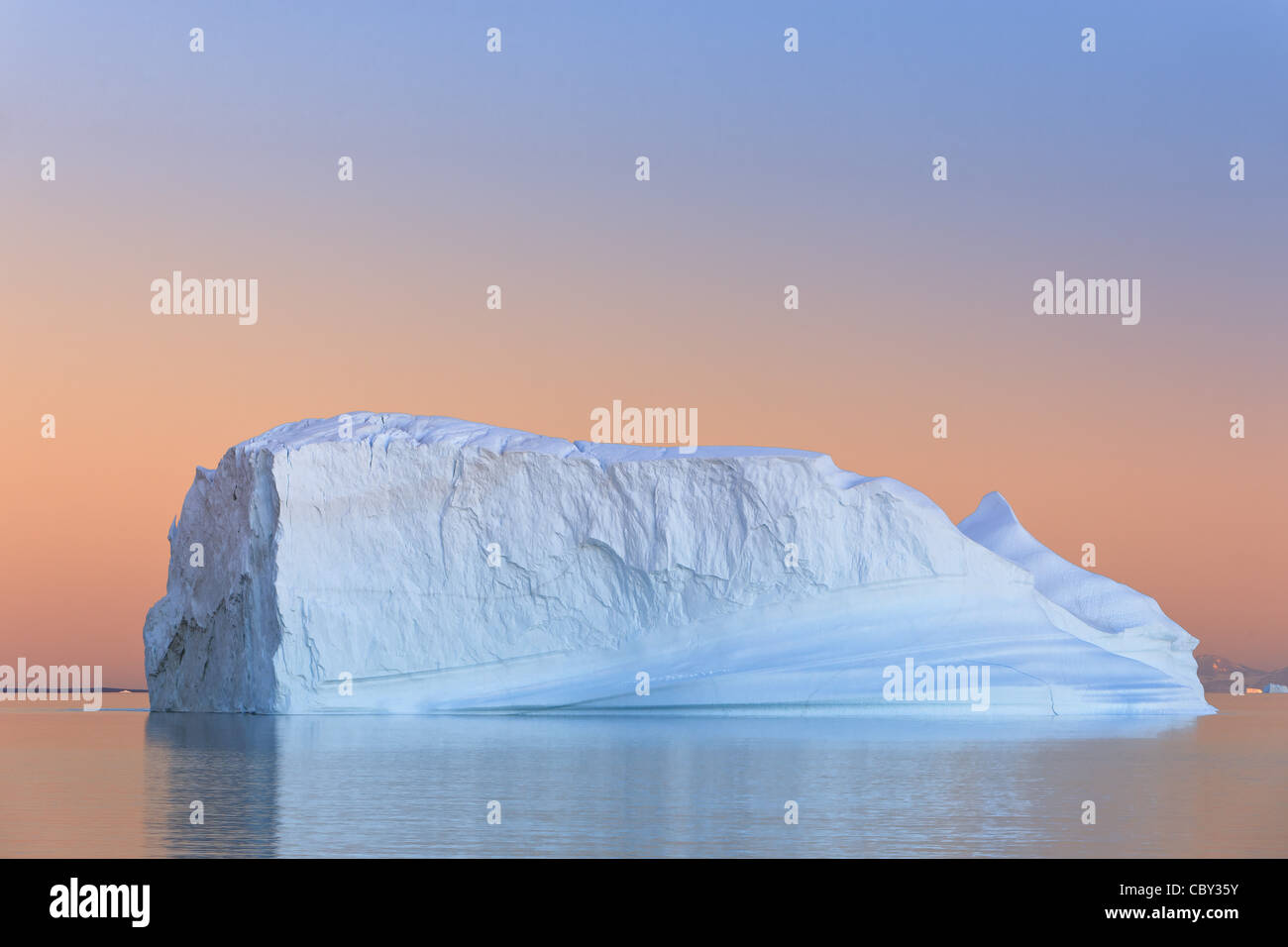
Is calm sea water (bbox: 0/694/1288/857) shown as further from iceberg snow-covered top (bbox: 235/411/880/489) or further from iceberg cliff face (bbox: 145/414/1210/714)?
iceberg snow-covered top (bbox: 235/411/880/489)

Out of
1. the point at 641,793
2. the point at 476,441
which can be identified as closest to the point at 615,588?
the point at 476,441

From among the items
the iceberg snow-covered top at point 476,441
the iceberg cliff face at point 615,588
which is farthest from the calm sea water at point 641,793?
the iceberg snow-covered top at point 476,441

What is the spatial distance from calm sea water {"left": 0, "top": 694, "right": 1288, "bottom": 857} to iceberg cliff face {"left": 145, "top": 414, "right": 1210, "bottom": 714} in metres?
3.91

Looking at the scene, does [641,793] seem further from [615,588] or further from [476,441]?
[476,441]

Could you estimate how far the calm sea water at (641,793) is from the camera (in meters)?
8.77

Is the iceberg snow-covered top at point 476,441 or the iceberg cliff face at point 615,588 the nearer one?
the iceberg cliff face at point 615,588

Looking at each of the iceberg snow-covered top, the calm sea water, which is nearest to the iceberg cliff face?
the iceberg snow-covered top

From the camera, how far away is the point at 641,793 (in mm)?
11281

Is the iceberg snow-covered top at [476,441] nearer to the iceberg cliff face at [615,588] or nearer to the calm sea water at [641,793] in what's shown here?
the iceberg cliff face at [615,588]

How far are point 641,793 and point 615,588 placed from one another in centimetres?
1353

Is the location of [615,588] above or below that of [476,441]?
below

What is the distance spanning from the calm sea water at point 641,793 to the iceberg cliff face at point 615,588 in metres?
3.91
